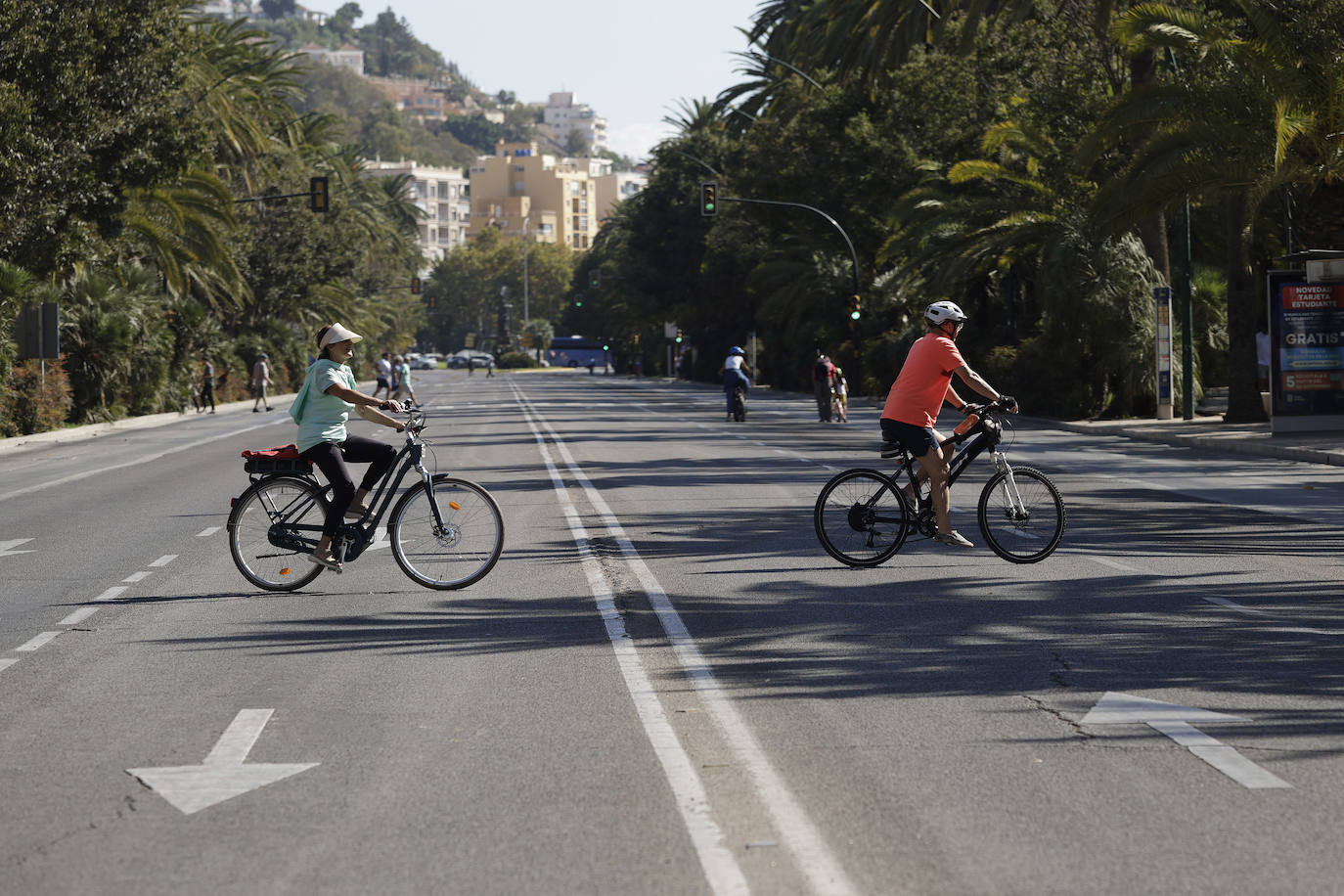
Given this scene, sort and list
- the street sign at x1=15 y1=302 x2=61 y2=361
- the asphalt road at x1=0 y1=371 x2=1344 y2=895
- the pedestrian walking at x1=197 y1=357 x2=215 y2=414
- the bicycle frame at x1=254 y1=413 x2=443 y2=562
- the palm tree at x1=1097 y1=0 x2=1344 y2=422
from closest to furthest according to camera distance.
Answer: the asphalt road at x1=0 y1=371 x2=1344 y2=895
the bicycle frame at x1=254 y1=413 x2=443 y2=562
the palm tree at x1=1097 y1=0 x2=1344 y2=422
the street sign at x1=15 y1=302 x2=61 y2=361
the pedestrian walking at x1=197 y1=357 x2=215 y2=414

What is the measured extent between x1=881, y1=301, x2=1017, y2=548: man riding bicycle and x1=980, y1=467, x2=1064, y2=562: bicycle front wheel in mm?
537

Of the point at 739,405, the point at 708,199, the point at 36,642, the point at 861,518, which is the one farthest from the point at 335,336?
the point at 708,199

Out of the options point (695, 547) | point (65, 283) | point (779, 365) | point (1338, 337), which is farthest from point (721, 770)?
point (779, 365)

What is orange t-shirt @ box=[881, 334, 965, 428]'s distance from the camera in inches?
476

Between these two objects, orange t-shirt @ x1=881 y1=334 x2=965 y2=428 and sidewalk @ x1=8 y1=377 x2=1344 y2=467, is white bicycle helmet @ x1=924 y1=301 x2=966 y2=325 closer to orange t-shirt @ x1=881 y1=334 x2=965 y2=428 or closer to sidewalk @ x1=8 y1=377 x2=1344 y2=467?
orange t-shirt @ x1=881 y1=334 x2=965 y2=428

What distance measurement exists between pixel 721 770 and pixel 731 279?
73512 mm

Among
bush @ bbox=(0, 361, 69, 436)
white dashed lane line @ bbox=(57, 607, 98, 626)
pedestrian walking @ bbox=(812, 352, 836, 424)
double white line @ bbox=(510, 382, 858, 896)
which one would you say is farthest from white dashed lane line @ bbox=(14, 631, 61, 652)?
pedestrian walking @ bbox=(812, 352, 836, 424)

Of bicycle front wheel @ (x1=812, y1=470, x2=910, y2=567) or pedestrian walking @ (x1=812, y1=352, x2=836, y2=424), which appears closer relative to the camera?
bicycle front wheel @ (x1=812, y1=470, x2=910, y2=567)

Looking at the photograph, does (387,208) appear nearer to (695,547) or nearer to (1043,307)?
(1043,307)

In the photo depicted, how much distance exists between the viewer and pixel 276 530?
1143 centimetres

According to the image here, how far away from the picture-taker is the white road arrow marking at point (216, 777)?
20.1 ft

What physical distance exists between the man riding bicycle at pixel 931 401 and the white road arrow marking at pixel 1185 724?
4.45m

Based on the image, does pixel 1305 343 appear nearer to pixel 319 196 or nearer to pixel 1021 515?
pixel 1021 515

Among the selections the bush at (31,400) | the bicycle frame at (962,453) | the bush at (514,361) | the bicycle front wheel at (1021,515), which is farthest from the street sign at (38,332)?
the bush at (514,361)
